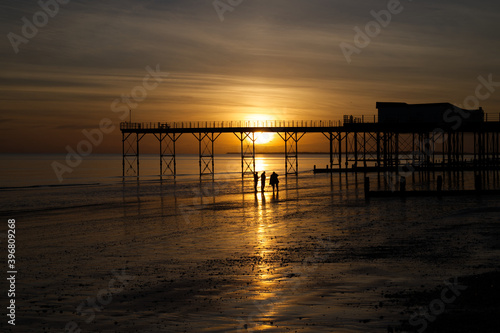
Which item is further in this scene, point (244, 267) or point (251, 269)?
point (244, 267)

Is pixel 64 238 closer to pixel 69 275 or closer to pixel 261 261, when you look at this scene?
pixel 69 275

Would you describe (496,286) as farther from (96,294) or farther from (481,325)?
(96,294)

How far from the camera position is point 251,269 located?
12891mm

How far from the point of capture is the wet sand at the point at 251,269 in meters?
9.08

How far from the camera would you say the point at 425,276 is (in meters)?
11.7

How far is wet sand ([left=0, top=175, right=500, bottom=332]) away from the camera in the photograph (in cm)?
908

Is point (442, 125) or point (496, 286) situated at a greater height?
point (442, 125)

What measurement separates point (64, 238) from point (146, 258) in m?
5.79

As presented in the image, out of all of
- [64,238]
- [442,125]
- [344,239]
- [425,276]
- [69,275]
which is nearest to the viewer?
[425,276]

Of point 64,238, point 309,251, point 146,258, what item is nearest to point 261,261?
point 309,251

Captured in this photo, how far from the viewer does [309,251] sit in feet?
→ 49.8

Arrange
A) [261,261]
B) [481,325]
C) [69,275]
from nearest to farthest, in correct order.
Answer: [481,325] → [69,275] → [261,261]

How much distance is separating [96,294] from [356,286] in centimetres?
557

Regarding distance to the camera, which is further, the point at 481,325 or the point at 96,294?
the point at 96,294
